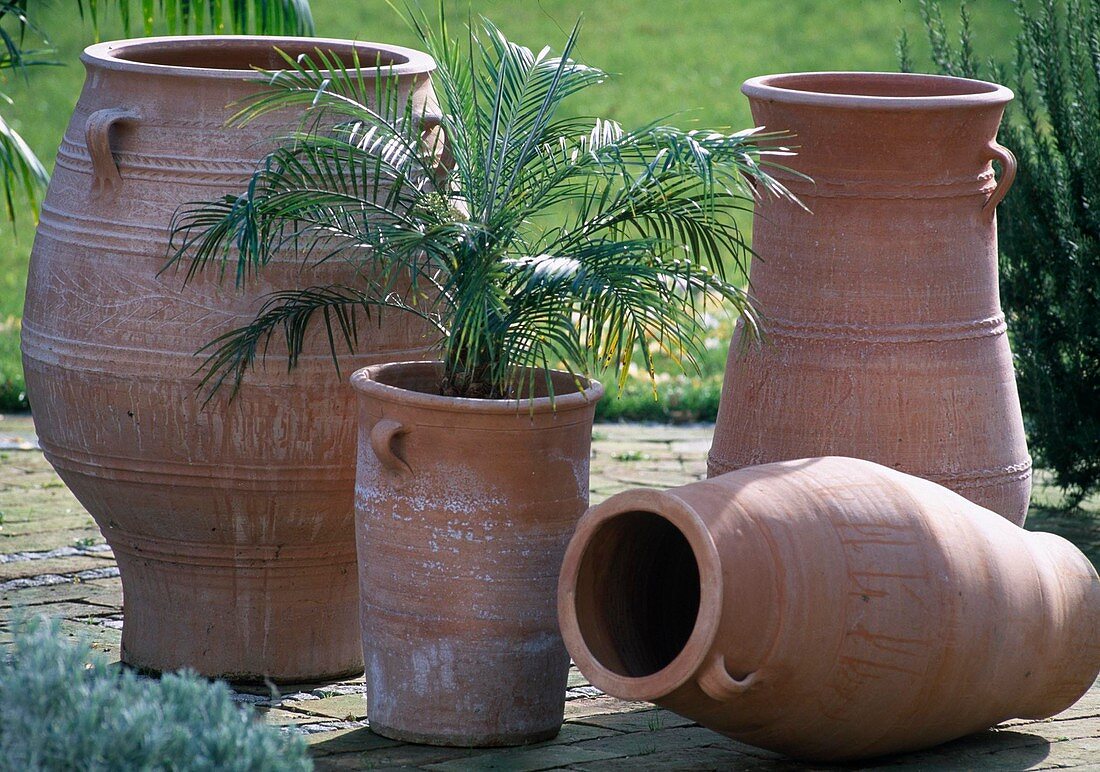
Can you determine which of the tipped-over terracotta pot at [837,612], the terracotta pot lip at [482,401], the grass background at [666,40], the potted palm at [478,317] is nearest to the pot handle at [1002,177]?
the potted palm at [478,317]

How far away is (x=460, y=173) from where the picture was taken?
3.63 metres

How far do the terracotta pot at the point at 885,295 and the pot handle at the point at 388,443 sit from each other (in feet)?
3.19

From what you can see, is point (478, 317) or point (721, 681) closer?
point (721, 681)

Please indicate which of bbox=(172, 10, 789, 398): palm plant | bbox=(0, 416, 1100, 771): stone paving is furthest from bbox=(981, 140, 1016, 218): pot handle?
bbox=(0, 416, 1100, 771): stone paving

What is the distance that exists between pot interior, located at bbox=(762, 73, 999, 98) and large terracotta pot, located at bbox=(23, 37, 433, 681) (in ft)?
3.31

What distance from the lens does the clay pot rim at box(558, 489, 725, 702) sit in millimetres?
3141

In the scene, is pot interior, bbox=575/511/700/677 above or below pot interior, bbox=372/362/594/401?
below

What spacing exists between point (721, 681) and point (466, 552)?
0.65 meters

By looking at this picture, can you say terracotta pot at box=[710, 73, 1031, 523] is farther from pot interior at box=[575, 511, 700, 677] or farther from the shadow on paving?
the shadow on paving

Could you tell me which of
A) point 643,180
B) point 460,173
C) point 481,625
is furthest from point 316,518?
point 643,180

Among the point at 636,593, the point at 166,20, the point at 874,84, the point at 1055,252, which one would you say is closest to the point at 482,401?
the point at 636,593

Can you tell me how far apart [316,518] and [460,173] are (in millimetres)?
946

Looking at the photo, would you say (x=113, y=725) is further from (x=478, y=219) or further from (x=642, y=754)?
(x=478, y=219)

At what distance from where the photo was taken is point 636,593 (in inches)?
142
